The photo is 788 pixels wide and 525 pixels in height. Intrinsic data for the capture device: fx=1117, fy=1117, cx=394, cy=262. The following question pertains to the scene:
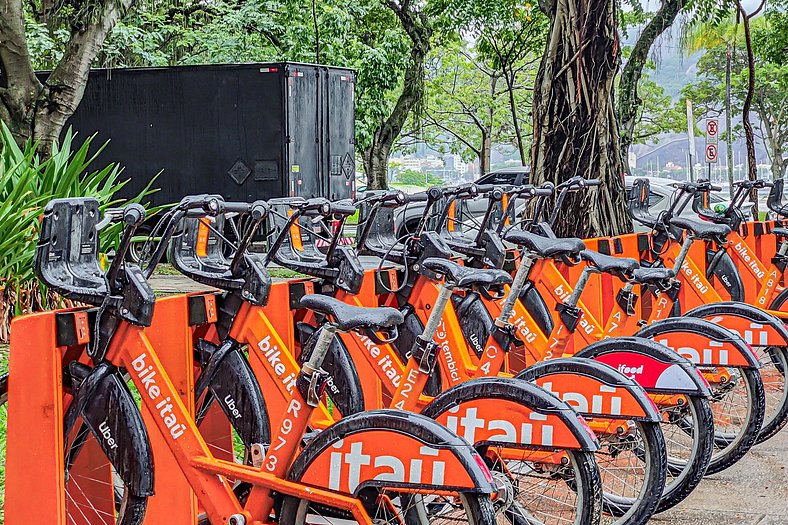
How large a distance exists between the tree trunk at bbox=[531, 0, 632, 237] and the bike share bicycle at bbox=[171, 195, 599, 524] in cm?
440

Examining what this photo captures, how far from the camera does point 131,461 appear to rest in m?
3.82

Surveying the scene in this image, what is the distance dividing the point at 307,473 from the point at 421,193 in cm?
201

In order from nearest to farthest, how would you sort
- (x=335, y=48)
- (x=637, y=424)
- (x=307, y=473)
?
(x=307, y=473)
(x=637, y=424)
(x=335, y=48)

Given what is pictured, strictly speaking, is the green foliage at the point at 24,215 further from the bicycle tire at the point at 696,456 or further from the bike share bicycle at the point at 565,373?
the bicycle tire at the point at 696,456

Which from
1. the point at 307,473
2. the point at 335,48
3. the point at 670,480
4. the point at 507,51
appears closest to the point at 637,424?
the point at 670,480

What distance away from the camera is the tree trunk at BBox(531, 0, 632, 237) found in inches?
338

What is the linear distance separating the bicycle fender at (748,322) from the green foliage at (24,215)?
3846 millimetres

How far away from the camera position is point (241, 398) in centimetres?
417

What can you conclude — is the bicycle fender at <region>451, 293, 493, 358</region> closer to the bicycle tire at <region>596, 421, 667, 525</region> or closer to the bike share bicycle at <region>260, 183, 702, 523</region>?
the bike share bicycle at <region>260, 183, 702, 523</region>

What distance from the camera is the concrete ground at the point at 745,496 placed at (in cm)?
511

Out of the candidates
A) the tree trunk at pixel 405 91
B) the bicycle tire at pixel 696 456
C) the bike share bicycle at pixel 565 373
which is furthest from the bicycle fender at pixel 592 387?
the tree trunk at pixel 405 91

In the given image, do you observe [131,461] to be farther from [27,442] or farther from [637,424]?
[637,424]

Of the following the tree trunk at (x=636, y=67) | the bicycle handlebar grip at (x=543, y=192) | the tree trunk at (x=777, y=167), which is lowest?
the bicycle handlebar grip at (x=543, y=192)

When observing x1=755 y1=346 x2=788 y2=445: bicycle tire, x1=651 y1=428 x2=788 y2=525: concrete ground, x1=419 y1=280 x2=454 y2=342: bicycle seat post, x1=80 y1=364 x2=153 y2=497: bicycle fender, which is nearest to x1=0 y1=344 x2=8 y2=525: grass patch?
x1=80 y1=364 x2=153 y2=497: bicycle fender
